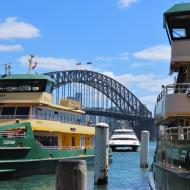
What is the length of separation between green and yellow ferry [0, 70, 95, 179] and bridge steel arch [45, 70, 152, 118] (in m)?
126


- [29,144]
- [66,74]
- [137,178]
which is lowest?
[137,178]

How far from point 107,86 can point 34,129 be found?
5751 inches

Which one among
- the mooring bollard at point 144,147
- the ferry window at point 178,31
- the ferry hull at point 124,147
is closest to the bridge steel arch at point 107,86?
the ferry hull at point 124,147

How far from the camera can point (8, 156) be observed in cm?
2869

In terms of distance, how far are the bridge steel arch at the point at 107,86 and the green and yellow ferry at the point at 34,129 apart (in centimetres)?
12573

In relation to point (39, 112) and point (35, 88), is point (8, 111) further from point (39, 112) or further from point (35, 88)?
point (35, 88)

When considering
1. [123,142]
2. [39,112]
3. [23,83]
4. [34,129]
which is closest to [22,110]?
[39,112]

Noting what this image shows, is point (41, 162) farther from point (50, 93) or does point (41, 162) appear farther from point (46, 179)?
point (50, 93)

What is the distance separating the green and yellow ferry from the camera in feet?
95.8

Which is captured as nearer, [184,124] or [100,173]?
[184,124]

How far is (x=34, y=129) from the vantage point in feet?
106

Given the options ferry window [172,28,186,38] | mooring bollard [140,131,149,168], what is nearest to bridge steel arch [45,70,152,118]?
mooring bollard [140,131,149,168]

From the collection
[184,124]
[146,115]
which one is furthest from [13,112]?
[146,115]

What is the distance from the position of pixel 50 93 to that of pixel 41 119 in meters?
3.21
